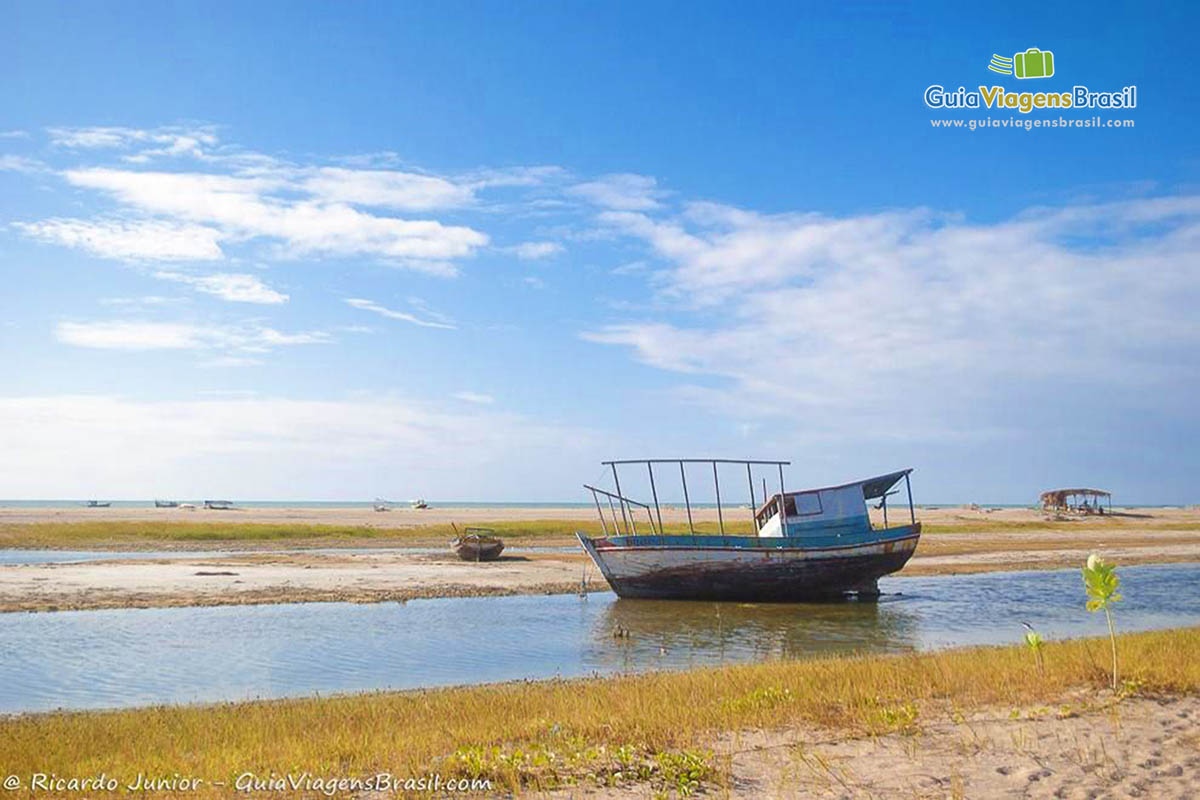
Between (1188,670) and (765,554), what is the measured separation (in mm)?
17397

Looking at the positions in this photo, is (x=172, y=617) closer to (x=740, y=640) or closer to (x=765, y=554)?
(x=740, y=640)

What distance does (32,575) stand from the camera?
→ 32.5m

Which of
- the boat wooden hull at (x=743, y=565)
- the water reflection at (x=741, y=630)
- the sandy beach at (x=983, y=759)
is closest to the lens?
the sandy beach at (x=983, y=759)

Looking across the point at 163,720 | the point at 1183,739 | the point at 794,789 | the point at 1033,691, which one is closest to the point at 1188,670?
the point at 1033,691

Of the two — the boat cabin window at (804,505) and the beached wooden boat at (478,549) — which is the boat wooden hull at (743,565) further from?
the beached wooden boat at (478,549)

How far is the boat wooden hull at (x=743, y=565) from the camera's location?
29953 millimetres

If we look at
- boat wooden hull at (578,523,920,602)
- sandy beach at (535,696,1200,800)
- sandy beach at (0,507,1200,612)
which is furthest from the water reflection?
sandy beach at (535,696,1200,800)

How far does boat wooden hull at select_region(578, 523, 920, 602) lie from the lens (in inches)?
1179

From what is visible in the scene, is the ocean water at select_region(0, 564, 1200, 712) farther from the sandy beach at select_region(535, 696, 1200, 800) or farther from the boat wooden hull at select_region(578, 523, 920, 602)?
the sandy beach at select_region(535, 696, 1200, 800)

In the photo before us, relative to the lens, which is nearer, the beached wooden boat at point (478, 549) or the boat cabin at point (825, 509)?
the boat cabin at point (825, 509)

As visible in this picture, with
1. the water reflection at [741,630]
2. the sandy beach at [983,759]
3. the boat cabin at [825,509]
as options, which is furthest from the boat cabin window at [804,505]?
the sandy beach at [983,759]

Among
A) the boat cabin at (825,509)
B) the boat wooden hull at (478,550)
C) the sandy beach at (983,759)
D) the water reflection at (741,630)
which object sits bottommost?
the water reflection at (741,630)

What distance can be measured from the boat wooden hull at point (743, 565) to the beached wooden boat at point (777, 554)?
0.11ft

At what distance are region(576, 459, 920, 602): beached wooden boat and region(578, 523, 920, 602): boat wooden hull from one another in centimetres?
3
